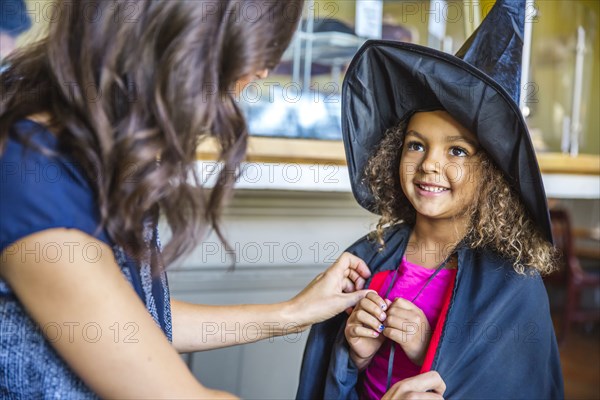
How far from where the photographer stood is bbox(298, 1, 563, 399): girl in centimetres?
101

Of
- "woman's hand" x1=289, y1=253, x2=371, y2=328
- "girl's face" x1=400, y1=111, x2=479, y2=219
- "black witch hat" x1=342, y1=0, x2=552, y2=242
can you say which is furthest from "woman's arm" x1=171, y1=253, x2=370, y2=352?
"black witch hat" x1=342, y1=0, x2=552, y2=242

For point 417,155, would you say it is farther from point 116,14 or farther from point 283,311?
point 116,14

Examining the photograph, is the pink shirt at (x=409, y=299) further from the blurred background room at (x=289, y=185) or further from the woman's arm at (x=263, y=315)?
the blurred background room at (x=289, y=185)

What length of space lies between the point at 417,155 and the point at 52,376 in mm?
657

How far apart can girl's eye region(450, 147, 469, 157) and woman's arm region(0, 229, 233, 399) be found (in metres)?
0.59

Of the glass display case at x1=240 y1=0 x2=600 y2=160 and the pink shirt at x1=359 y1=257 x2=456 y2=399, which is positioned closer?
the pink shirt at x1=359 y1=257 x2=456 y2=399

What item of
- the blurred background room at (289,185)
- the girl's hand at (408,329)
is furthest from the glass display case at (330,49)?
the girl's hand at (408,329)

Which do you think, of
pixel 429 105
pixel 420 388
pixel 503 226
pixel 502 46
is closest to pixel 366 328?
pixel 420 388

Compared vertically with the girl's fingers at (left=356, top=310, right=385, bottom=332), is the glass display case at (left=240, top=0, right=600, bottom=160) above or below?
above

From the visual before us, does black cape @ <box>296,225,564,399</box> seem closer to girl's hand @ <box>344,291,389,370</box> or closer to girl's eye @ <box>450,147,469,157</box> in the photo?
girl's hand @ <box>344,291,389,370</box>

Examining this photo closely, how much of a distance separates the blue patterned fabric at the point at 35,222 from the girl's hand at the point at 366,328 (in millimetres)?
394

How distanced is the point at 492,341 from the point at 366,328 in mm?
190

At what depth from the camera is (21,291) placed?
667 mm

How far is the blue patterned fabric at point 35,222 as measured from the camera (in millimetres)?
642
